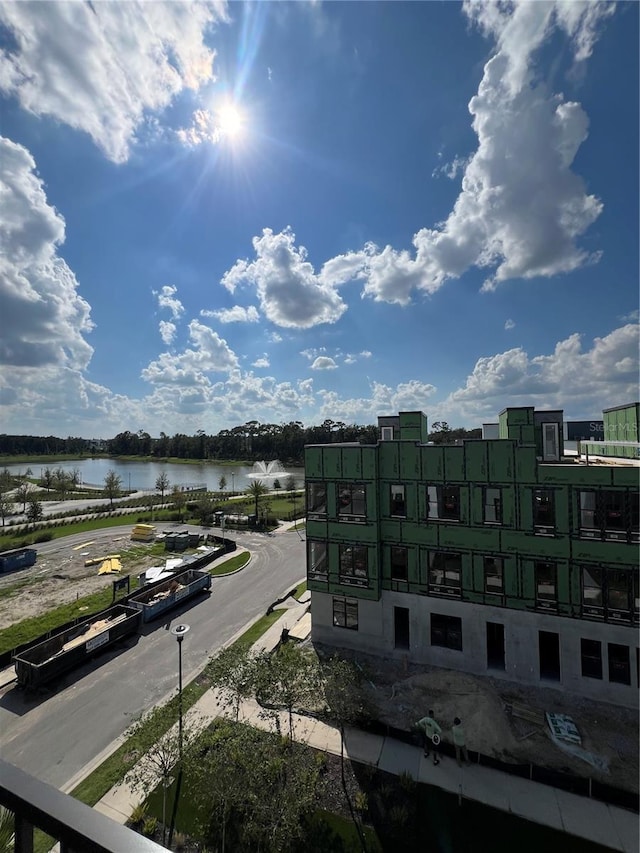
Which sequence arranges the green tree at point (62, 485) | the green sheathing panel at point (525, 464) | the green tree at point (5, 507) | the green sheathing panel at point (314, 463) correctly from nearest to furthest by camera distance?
the green sheathing panel at point (525, 464) → the green sheathing panel at point (314, 463) → the green tree at point (5, 507) → the green tree at point (62, 485)

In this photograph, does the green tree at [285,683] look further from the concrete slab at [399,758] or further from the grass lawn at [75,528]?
the grass lawn at [75,528]

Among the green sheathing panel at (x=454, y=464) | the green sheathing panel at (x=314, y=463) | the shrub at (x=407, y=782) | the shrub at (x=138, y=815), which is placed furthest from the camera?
the green sheathing panel at (x=314, y=463)

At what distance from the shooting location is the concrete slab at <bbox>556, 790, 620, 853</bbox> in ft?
40.7

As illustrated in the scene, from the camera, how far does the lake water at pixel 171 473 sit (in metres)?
108

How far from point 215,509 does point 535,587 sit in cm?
4642

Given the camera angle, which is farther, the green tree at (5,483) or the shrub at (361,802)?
the green tree at (5,483)

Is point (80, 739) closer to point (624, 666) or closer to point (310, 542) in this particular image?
point (310, 542)

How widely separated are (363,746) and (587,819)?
23.7 ft

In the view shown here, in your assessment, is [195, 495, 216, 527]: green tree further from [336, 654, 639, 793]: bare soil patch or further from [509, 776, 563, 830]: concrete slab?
[509, 776, 563, 830]: concrete slab

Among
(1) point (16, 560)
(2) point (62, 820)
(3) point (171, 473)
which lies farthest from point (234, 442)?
(2) point (62, 820)

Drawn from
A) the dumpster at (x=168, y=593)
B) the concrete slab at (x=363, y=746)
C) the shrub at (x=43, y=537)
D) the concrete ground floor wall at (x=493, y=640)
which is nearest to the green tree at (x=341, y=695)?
the concrete slab at (x=363, y=746)

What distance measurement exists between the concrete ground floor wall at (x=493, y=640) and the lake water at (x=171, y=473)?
72.1 metres

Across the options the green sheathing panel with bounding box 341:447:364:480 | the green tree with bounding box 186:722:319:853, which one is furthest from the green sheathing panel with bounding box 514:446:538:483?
the green tree with bounding box 186:722:319:853

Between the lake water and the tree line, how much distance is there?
31.5 ft
